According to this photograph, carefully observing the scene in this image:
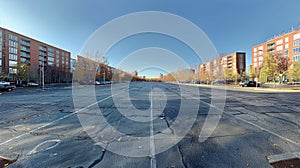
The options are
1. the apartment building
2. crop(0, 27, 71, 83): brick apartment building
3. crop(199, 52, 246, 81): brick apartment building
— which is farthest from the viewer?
the apartment building

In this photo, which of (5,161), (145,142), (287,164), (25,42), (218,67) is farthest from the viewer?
(25,42)

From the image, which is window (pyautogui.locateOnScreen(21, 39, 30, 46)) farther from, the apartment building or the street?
the apartment building

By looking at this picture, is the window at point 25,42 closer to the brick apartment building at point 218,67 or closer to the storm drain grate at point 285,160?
the brick apartment building at point 218,67

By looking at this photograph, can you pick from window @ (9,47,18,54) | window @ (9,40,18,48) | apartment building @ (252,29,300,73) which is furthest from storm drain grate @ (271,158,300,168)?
window @ (9,40,18,48)

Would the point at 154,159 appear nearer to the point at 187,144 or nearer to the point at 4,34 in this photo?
the point at 187,144

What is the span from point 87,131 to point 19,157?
6.16 ft

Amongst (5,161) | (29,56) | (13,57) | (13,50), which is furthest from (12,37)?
(5,161)

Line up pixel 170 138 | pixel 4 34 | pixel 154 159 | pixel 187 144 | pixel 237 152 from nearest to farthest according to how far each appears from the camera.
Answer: pixel 154 159, pixel 237 152, pixel 187 144, pixel 170 138, pixel 4 34

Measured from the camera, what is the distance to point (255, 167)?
2943mm

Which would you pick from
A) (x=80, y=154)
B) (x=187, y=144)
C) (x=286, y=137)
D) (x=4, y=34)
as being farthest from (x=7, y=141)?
(x=4, y=34)

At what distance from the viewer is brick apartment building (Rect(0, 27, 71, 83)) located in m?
52.3

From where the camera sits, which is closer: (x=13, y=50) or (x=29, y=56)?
A: (x=13, y=50)

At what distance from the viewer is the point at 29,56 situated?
2655 inches

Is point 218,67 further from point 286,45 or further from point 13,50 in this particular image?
point 13,50
